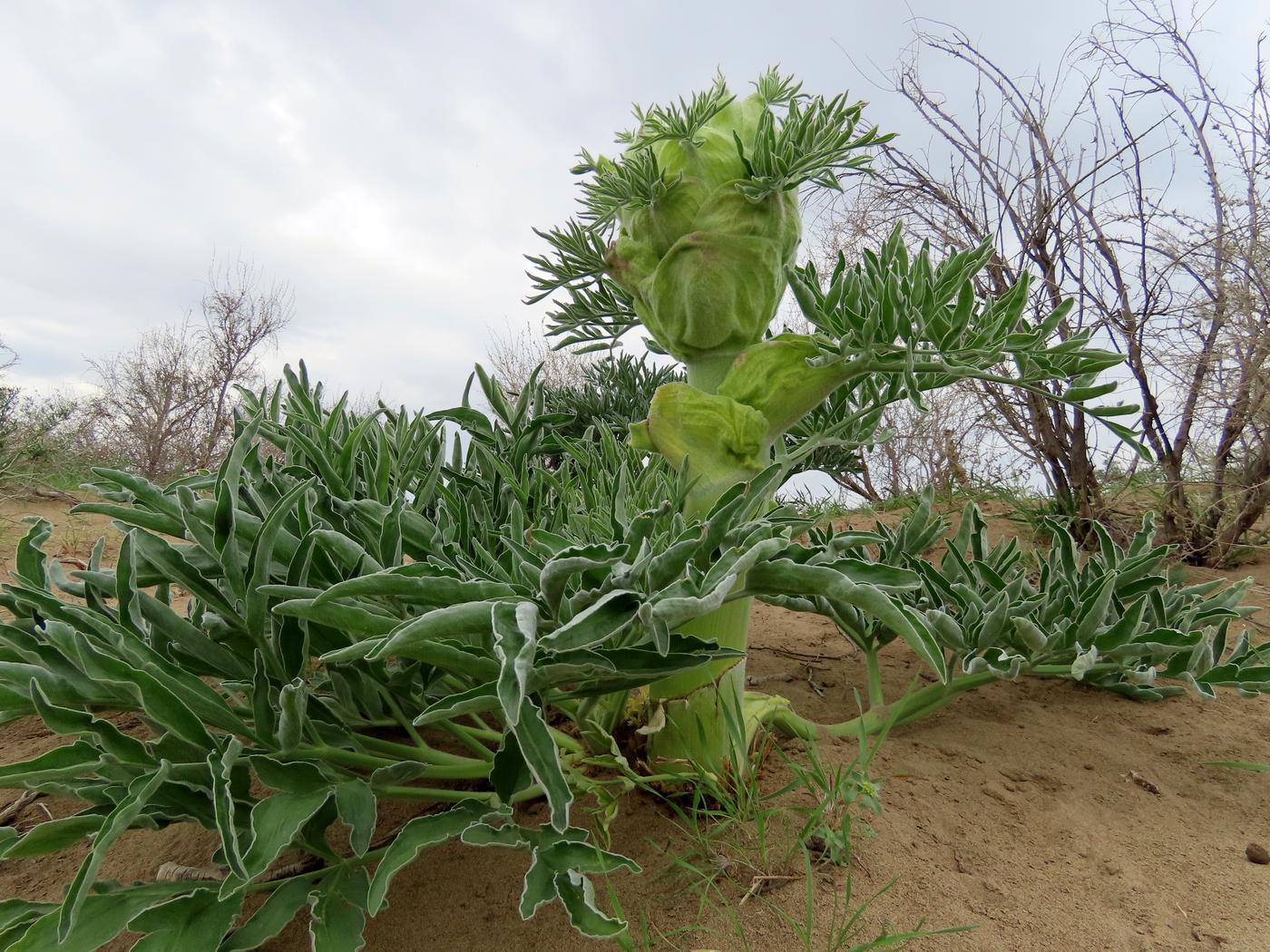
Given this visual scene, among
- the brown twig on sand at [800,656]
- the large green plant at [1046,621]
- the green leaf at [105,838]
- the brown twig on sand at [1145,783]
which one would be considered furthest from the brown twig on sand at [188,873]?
the brown twig on sand at [1145,783]

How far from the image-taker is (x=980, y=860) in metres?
1.19

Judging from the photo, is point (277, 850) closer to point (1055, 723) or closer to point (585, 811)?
point (585, 811)

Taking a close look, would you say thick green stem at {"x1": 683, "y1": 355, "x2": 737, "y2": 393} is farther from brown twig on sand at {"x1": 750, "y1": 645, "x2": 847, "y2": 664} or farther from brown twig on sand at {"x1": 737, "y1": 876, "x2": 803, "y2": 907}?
brown twig on sand at {"x1": 750, "y1": 645, "x2": 847, "y2": 664}

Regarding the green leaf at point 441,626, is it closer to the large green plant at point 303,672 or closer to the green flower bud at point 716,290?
the large green plant at point 303,672

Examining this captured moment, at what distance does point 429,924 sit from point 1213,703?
1.75 m

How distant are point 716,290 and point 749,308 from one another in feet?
0.24

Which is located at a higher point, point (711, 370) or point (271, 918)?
point (711, 370)

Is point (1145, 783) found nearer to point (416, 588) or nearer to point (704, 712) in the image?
point (704, 712)

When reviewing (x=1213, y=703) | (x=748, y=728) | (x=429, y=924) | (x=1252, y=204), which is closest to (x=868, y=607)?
(x=748, y=728)

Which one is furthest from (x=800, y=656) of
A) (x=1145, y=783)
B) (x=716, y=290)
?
(x=716, y=290)

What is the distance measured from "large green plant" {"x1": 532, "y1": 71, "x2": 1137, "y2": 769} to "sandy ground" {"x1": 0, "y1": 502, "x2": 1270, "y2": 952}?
0.74 feet

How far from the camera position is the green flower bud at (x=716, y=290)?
1.27m

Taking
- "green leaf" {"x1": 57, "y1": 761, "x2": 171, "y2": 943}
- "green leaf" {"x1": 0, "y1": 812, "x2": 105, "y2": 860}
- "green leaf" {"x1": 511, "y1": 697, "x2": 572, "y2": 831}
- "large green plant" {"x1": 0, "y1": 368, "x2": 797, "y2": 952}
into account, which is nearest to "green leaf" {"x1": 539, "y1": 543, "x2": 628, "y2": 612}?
"large green plant" {"x1": 0, "y1": 368, "x2": 797, "y2": 952}

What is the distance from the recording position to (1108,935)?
3.36 feet
